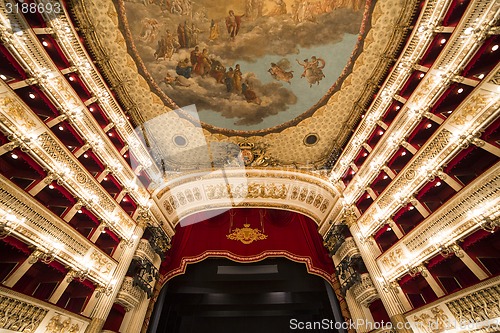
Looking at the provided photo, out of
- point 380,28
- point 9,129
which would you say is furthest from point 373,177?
point 9,129

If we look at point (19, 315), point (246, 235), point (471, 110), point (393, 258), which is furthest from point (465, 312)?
point (19, 315)

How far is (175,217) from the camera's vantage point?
14031 millimetres

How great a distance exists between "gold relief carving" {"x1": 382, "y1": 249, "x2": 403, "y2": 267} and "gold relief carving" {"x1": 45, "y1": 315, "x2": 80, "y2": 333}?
444 inches

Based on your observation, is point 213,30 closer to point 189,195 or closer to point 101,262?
point 189,195

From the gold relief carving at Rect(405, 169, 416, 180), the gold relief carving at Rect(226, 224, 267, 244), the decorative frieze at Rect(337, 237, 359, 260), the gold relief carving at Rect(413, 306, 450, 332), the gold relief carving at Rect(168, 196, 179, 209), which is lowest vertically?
the gold relief carving at Rect(413, 306, 450, 332)

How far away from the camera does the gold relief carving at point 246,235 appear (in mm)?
12859

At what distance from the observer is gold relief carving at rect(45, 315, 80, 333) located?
641 cm

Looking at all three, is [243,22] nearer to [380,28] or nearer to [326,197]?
[380,28]

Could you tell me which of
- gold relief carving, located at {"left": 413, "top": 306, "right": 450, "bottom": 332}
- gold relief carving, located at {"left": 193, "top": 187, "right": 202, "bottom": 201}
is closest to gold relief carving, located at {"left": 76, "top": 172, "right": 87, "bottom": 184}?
gold relief carving, located at {"left": 193, "top": 187, "right": 202, "bottom": 201}

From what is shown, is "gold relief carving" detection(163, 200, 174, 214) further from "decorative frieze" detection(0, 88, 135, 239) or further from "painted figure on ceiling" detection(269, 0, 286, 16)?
"painted figure on ceiling" detection(269, 0, 286, 16)

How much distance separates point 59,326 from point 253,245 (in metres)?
8.39

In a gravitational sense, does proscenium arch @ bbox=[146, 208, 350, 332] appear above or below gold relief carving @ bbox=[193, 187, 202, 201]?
below

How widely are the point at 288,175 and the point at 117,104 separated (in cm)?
1062

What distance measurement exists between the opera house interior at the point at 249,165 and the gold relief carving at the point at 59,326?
5cm
